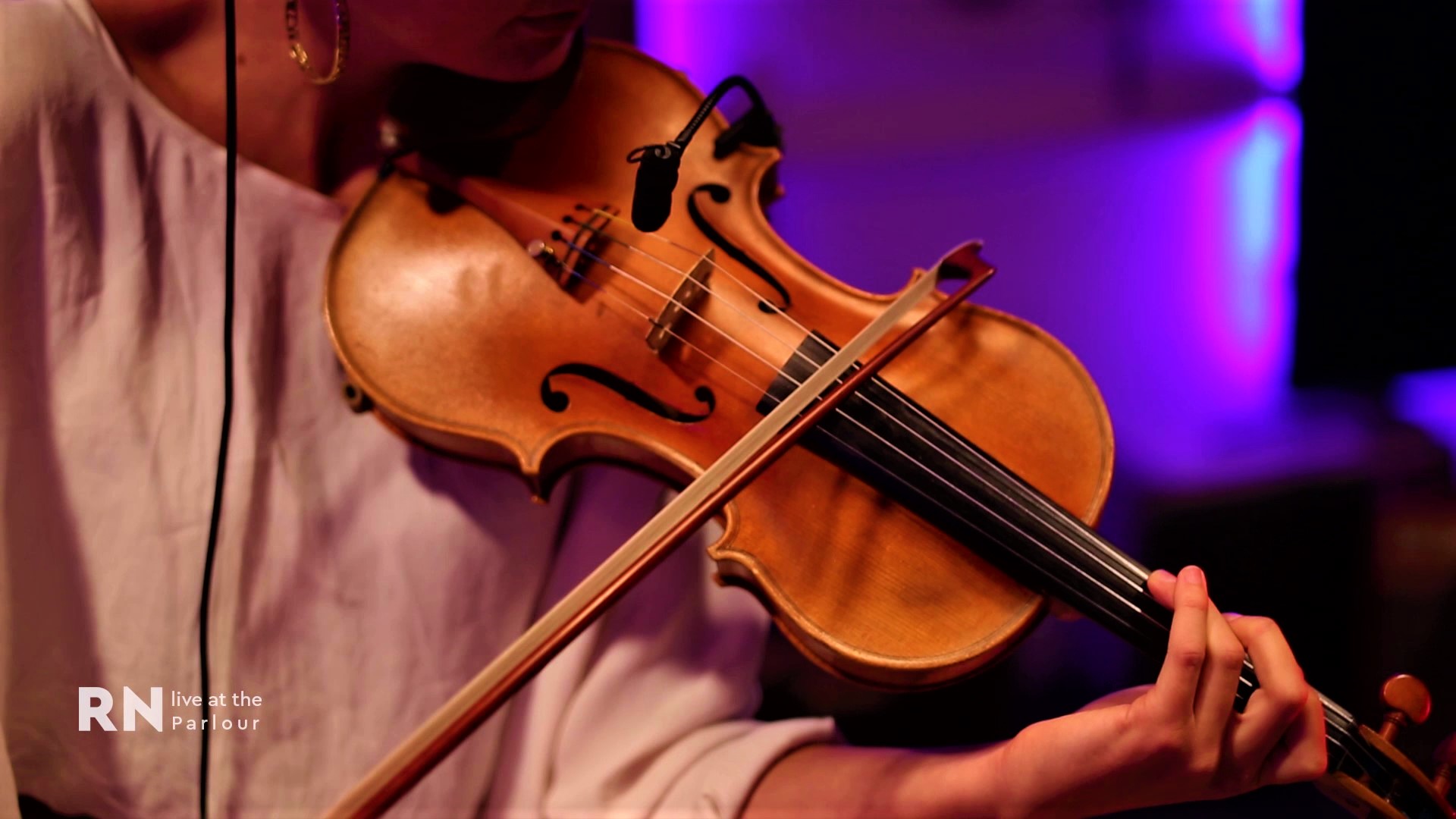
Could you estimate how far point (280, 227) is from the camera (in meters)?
0.77

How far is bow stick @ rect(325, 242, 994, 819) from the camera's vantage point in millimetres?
462

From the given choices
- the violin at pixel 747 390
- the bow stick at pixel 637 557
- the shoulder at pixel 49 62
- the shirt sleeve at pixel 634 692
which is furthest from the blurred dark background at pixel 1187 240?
the shoulder at pixel 49 62

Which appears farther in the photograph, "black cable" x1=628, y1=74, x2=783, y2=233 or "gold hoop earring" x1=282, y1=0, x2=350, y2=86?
"gold hoop earring" x1=282, y1=0, x2=350, y2=86

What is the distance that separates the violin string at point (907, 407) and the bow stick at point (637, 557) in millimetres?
41

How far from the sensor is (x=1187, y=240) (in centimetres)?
95

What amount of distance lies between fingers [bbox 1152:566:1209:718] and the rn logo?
0.81 meters

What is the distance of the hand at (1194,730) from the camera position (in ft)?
1.65

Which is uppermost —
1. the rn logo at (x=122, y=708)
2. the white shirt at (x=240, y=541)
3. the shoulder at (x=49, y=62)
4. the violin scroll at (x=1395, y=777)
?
the violin scroll at (x=1395, y=777)

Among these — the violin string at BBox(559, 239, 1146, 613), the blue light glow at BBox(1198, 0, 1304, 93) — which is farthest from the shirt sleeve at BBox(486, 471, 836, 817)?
the blue light glow at BBox(1198, 0, 1304, 93)

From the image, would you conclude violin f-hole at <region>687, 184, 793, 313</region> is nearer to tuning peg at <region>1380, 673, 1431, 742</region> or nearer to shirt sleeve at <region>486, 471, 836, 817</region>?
shirt sleeve at <region>486, 471, 836, 817</region>

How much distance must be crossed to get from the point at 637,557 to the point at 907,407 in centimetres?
23

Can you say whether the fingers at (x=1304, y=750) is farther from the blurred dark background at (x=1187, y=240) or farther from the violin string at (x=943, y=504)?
the blurred dark background at (x=1187, y=240)

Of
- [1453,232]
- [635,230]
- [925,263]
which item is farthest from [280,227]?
[1453,232]

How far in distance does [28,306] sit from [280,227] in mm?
205
